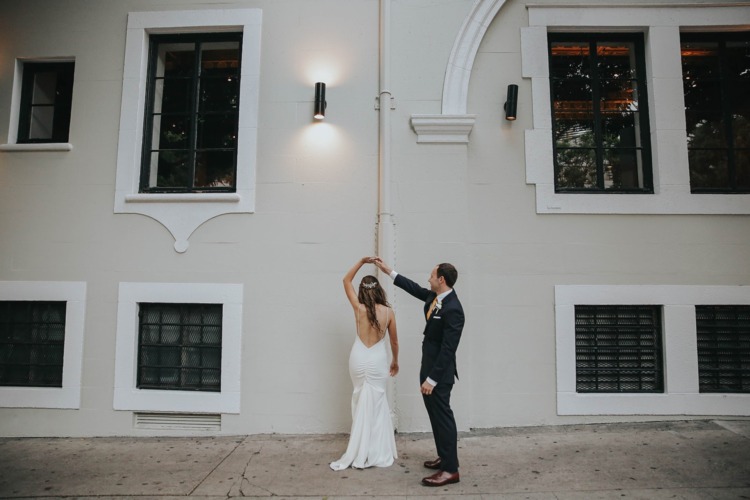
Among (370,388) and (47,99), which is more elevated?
(47,99)

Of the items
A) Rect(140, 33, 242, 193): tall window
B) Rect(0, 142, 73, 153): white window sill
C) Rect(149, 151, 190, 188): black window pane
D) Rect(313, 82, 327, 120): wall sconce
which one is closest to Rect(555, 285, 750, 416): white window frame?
Rect(313, 82, 327, 120): wall sconce

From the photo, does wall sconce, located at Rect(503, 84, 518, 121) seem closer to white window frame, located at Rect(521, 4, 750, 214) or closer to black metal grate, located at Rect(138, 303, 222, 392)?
white window frame, located at Rect(521, 4, 750, 214)

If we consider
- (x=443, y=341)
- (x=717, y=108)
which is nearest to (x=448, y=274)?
(x=443, y=341)

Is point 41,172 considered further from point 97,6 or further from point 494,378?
point 494,378

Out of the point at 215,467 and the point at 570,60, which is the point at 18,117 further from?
the point at 570,60

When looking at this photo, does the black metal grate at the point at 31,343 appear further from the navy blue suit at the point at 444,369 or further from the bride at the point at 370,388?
the navy blue suit at the point at 444,369

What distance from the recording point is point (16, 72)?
6.28 metres

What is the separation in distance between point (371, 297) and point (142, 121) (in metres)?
4.20

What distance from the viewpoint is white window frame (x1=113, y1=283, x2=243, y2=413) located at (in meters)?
5.64

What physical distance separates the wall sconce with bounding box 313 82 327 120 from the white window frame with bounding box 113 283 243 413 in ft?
8.16

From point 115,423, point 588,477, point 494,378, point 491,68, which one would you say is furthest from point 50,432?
point 491,68

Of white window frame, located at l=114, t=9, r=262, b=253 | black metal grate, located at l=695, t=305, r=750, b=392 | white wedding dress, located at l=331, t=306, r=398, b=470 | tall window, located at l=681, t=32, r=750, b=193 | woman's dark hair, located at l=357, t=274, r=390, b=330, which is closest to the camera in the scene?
white wedding dress, located at l=331, t=306, r=398, b=470

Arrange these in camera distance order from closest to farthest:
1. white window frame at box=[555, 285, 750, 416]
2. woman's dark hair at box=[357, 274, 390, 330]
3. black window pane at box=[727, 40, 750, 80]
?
woman's dark hair at box=[357, 274, 390, 330]
white window frame at box=[555, 285, 750, 416]
black window pane at box=[727, 40, 750, 80]

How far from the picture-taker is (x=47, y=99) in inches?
256
